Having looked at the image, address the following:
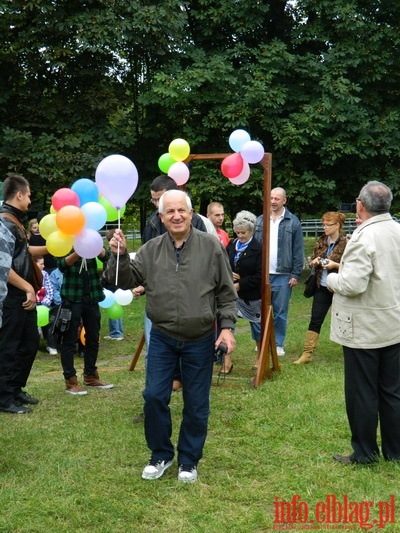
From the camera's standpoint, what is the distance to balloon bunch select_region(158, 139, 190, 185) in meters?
7.15

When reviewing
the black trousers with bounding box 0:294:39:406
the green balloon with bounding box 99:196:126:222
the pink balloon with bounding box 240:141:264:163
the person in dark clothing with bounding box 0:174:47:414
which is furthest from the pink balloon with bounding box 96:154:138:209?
the pink balloon with bounding box 240:141:264:163

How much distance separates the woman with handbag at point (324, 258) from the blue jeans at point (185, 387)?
11.8ft

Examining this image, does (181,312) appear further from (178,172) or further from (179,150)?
(179,150)

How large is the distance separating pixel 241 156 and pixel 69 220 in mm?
2451

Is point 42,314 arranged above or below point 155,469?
above

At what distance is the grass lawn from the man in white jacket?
269 millimetres

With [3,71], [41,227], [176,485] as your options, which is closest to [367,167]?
[3,71]

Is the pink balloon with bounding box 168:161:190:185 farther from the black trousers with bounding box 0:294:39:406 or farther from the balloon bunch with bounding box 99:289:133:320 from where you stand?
the black trousers with bounding box 0:294:39:406

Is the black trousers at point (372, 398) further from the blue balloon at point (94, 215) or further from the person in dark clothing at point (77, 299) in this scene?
the person in dark clothing at point (77, 299)

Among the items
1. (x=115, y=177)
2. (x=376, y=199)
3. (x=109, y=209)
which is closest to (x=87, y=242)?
(x=109, y=209)

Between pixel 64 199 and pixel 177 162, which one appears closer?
pixel 64 199

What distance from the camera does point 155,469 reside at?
449cm

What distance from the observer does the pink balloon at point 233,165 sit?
745 cm

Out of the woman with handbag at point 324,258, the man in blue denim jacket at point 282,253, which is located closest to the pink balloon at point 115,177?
the woman with handbag at point 324,258
